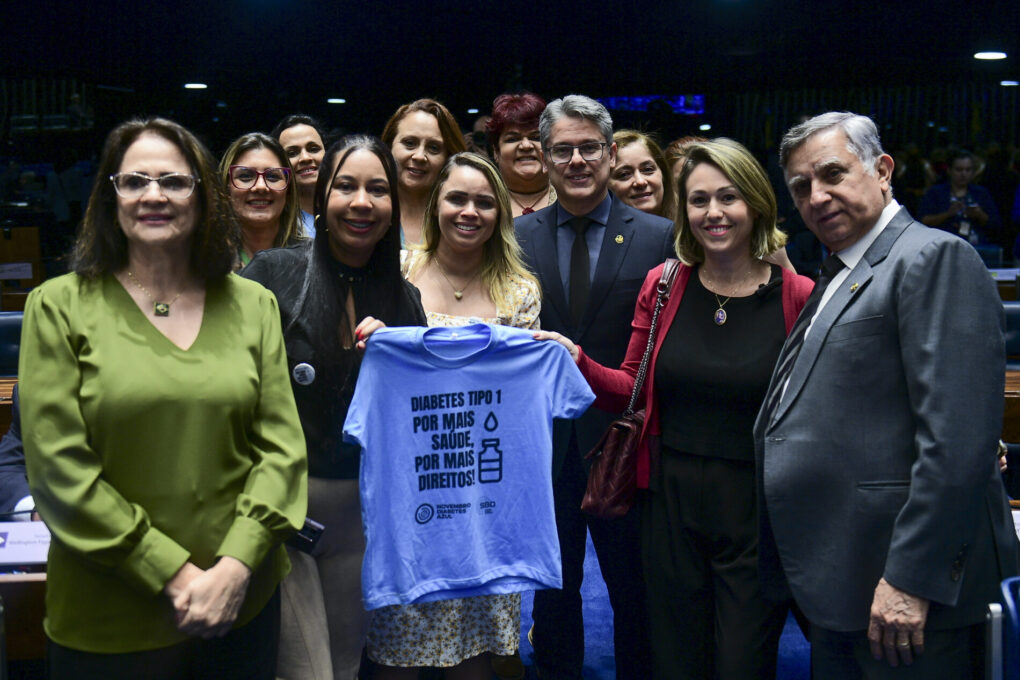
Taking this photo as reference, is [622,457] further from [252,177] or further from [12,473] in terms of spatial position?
→ [12,473]

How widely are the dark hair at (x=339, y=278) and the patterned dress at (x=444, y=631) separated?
27.8 inches

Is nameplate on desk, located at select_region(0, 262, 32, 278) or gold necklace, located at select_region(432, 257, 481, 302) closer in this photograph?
gold necklace, located at select_region(432, 257, 481, 302)

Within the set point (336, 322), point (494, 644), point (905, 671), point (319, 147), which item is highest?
point (319, 147)

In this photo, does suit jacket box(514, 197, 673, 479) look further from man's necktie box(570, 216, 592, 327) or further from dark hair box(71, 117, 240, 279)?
dark hair box(71, 117, 240, 279)

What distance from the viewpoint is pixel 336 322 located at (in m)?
2.48

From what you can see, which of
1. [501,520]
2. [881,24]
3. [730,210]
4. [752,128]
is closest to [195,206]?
[501,520]

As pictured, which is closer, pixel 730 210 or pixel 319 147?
pixel 730 210

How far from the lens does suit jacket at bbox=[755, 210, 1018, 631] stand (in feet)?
6.50

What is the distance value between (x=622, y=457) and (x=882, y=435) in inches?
31.5

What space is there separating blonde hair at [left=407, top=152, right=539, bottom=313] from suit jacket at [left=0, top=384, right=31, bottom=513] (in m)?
1.37

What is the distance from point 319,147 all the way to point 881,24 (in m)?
6.90

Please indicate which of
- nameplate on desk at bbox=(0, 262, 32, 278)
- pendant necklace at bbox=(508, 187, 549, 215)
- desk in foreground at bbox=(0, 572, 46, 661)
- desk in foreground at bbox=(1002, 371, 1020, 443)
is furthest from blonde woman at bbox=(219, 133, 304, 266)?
desk in foreground at bbox=(1002, 371, 1020, 443)

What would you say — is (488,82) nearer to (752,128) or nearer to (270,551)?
(752,128)

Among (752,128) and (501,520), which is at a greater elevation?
(752,128)
